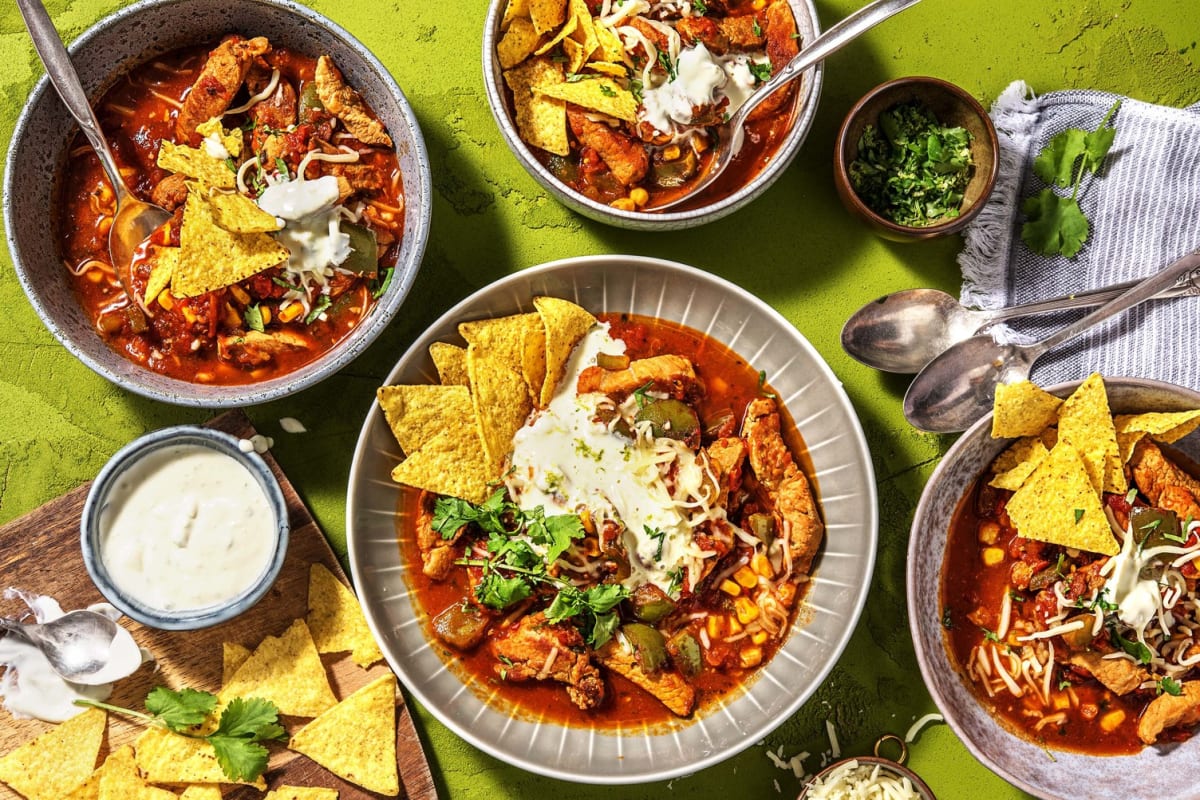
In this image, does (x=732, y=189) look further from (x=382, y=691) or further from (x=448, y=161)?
(x=382, y=691)

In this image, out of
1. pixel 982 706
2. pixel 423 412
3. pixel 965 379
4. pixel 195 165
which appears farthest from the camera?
pixel 965 379

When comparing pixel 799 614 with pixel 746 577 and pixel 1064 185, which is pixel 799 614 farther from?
pixel 1064 185

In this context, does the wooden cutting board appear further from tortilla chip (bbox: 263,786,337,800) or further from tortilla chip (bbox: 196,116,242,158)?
tortilla chip (bbox: 196,116,242,158)

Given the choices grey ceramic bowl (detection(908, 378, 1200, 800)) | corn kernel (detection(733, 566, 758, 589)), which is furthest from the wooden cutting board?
grey ceramic bowl (detection(908, 378, 1200, 800))

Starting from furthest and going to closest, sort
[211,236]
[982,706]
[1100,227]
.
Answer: [1100,227] < [982,706] < [211,236]

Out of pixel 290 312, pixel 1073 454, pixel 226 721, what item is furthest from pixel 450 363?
pixel 1073 454

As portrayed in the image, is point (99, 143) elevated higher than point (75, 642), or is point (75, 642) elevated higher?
point (99, 143)

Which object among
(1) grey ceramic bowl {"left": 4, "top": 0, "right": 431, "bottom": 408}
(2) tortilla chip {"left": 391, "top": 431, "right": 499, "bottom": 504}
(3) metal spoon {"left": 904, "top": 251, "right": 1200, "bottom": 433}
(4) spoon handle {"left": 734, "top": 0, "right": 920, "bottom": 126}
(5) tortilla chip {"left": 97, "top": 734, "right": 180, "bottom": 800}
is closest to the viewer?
(4) spoon handle {"left": 734, "top": 0, "right": 920, "bottom": 126}
